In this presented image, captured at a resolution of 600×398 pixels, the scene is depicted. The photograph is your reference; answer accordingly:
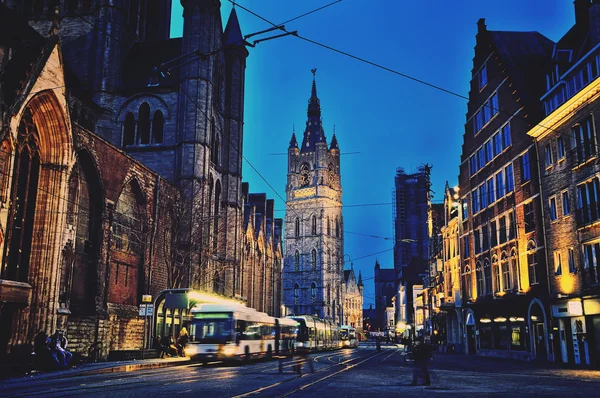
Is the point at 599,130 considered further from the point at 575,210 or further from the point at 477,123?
the point at 477,123

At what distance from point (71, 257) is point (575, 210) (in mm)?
22519

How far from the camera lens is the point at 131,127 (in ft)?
149

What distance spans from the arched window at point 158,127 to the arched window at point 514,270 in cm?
2632

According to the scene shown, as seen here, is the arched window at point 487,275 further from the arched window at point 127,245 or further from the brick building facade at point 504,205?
the arched window at point 127,245

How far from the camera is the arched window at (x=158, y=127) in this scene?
4503cm

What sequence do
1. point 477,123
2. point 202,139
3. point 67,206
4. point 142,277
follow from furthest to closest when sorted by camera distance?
point 202,139 → point 477,123 → point 142,277 → point 67,206

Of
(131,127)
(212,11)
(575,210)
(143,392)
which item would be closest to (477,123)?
(575,210)

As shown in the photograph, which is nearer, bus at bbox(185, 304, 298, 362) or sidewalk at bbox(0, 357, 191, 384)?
sidewalk at bbox(0, 357, 191, 384)

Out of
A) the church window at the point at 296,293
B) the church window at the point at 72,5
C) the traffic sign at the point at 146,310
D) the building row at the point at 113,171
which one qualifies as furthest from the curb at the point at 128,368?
the church window at the point at 296,293

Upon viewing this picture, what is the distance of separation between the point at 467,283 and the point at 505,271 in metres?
6.95

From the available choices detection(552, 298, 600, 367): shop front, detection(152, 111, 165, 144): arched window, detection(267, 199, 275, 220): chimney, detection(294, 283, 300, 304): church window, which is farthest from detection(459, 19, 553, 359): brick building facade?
detection(294, 283, 300, 304): church window

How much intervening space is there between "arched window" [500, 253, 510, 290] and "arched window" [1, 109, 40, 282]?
2426cm

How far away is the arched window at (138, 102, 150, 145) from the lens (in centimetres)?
4528

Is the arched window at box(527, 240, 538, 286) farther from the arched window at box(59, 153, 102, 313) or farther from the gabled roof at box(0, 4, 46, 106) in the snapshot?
the gabled roof at box(0, 4, 46, 106)
